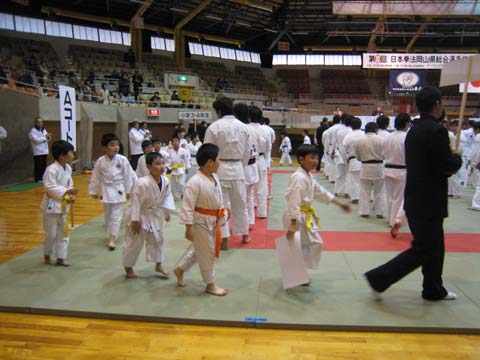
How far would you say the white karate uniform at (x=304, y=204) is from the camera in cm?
344

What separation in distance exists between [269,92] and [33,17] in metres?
14.3

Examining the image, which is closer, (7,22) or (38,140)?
(38,140)

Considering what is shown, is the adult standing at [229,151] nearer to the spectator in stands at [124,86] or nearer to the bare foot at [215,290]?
the bare foot at [215,290]

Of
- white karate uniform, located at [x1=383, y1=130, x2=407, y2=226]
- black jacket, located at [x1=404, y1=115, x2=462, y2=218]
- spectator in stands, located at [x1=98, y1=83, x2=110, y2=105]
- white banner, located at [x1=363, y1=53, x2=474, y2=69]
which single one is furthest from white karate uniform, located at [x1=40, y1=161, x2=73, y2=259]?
white banner, located at [x1=363, y1=53, x2=474, y2=69]

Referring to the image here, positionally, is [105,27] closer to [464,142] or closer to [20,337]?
[464,142]

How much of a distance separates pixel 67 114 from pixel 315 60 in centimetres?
2424

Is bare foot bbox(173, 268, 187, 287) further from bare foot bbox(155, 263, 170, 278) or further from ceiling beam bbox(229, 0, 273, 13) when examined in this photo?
ceiling beam bbox(229, 0, 273, 13)

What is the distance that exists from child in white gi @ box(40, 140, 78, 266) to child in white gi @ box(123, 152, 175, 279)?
784 millimetres

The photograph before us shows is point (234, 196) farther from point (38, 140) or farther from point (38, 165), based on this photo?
point (38, 165)

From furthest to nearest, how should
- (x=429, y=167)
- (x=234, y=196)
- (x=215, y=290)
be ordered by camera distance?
(x=234, y=196) → (x=215, y=290) → (x=429, y=167)

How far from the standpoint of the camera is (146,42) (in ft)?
73.2

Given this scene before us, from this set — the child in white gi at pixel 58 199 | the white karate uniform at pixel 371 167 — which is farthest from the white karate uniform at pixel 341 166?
the child in white gi at pixel 58 199

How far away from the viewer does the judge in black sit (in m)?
3.13

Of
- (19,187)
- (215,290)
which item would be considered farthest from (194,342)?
(19,187)
